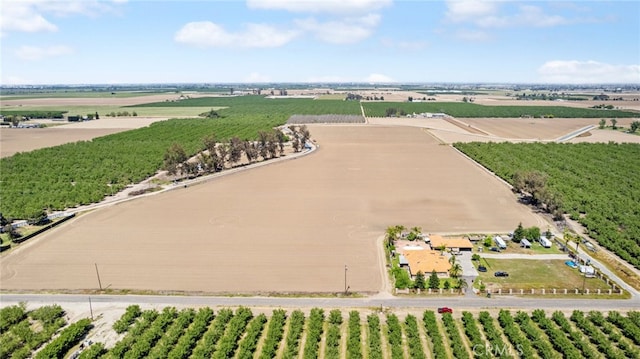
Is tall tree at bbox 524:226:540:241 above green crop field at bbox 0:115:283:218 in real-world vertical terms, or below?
below

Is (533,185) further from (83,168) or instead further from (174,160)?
(83,168)

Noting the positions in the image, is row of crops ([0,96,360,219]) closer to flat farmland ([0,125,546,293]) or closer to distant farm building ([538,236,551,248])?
flat farmland ([0,125,546,293])

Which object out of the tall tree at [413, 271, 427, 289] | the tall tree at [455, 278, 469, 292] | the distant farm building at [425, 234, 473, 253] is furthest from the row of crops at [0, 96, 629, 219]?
the tall tree at [455, 278, 469, 292]

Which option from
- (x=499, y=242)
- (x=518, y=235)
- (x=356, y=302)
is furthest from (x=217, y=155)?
(x=518, y=235)

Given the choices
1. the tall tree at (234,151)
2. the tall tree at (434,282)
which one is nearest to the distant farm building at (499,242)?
the tall tree at (434,282)

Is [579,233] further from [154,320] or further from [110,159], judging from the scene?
[110,159]

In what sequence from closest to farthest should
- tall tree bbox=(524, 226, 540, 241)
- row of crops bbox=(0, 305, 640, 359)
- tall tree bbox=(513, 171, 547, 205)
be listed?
row of crops bbox=(0, 305, 640, 359) < tall tree bbox=(524, 226, 540, 241) < tall tree bbox=(513, 171, 547, 205)

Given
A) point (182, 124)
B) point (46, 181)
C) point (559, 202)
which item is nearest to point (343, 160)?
point (559, 202)
